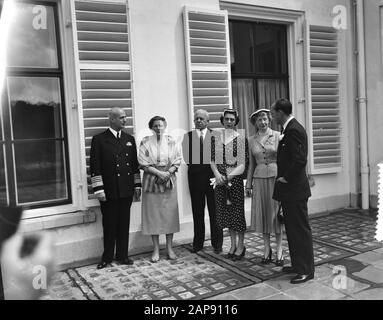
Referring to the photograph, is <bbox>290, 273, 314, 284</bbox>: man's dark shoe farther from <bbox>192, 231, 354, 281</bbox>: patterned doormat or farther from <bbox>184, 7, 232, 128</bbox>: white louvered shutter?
<bbox>184, 7, 232, 128</bbox>: white louvered shutter

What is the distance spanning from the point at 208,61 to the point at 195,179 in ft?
5.31

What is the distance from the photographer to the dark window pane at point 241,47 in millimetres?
5832

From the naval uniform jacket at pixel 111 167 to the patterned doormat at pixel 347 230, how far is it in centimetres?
263

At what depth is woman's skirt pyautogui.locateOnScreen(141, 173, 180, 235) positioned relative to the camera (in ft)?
14.7

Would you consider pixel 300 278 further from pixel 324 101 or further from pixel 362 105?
pixel 362 105

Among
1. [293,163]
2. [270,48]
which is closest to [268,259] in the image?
[293,163]

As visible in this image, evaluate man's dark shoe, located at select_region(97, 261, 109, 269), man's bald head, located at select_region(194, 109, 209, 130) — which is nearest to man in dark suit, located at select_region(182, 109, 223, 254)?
man's bald head, located at select_region(194, 109, 209, 130)

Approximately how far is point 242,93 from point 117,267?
10.2ft

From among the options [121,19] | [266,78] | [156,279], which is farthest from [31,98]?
[266,78]

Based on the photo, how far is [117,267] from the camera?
14.3ft

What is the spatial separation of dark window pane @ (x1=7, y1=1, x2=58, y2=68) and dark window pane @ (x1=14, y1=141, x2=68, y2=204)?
91cm

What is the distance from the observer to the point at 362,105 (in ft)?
21.2

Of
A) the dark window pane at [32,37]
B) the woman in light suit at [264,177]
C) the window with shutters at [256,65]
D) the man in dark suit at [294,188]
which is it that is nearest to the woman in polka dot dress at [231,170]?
the woman in light suit at [264,177]
